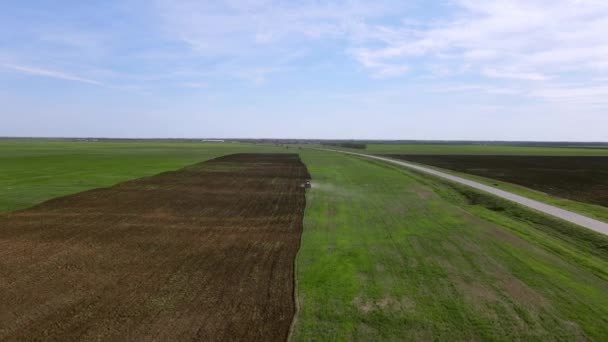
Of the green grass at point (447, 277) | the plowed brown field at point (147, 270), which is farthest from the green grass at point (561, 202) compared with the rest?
the plowed brown field at point (147, 270)

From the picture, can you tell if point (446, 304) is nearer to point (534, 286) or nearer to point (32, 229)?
point (534, 286)

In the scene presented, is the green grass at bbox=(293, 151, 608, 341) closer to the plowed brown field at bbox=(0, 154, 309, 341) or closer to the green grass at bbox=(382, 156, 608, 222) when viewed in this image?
the plowed brown field at bbox=(0, 154, 309, 341)

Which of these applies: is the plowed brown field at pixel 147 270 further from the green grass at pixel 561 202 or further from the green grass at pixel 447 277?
the green grass at pixel 561 202

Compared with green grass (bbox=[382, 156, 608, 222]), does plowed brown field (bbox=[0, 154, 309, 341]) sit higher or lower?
lower

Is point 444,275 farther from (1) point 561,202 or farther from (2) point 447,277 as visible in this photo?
(1) point 561,202

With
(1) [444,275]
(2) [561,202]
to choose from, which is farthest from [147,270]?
(2) [561,202]

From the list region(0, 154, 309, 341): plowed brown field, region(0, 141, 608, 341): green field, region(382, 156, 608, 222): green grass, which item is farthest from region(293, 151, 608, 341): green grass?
region(382, 156, 608, 222): green grass
